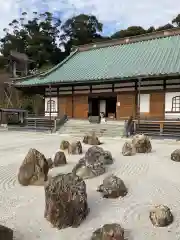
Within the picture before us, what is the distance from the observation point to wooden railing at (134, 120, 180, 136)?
1627 centimetres

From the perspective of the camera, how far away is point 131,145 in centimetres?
1053

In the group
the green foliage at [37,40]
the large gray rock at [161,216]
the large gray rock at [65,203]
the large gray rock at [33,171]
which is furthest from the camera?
the green foliage at [37,40]


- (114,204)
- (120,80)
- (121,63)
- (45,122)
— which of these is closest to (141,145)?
(114,204)

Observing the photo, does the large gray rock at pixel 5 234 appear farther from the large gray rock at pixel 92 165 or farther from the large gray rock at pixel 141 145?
the large gray rock at pixel 141 145

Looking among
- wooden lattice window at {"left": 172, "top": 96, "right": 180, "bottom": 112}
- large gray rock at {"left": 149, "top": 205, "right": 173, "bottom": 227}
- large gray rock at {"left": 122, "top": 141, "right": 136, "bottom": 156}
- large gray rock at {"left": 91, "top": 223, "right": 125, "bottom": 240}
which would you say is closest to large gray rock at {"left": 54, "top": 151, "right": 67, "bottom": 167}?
large gray rock at {"left": 122, "top": 141, "right": 136, "bottom": 156}

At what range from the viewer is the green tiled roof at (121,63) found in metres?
19.2

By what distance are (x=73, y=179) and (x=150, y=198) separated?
5.55 ft

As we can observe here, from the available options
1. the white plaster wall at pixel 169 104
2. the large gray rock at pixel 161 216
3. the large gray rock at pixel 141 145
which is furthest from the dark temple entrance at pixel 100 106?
the large gray rock at pixel 161 216

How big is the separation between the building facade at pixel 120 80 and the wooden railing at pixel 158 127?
90cm

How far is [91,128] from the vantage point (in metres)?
18.6

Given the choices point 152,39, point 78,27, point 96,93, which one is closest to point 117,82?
point 96,93

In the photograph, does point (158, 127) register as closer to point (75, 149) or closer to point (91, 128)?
point (91, 128)

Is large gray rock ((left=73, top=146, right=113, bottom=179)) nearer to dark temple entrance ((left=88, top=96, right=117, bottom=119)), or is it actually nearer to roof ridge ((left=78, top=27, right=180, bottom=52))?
dark temple entrance ((left=88, top=96, right=117, bottom=119))

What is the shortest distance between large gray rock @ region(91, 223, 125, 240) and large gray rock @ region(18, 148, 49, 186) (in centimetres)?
269
